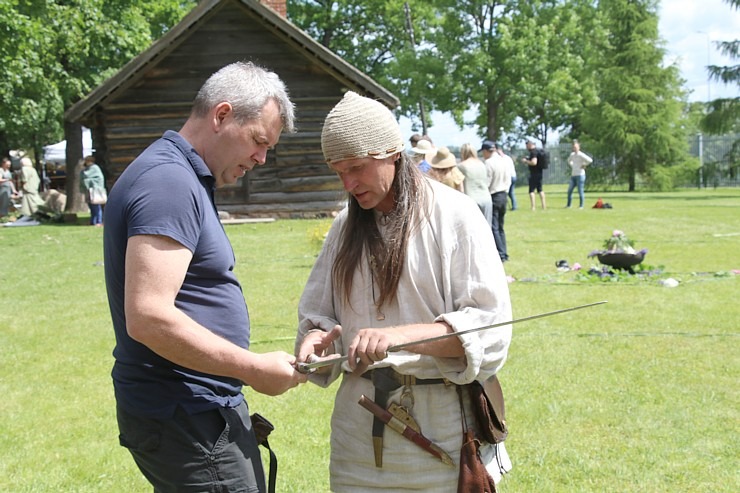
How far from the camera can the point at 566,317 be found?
8406 mm

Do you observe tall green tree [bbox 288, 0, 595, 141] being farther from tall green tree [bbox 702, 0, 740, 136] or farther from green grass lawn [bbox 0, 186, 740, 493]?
green grass lawn [bbox 0, 186, 740, 493]

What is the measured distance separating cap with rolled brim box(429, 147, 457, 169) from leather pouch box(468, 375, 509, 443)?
7465 millimetres

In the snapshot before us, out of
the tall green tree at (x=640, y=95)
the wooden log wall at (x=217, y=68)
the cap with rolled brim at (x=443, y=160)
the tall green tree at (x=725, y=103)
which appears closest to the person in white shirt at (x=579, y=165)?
the wooden log wall at (x=217, y=68)

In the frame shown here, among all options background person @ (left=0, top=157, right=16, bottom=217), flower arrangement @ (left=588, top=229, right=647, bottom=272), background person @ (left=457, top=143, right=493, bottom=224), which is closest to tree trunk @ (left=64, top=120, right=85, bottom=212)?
background person @ (left=0, top=157, right=16, bottom=217)

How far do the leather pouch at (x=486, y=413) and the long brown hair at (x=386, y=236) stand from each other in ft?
1.27

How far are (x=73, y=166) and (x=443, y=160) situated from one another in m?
19.6

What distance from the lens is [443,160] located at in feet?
33.2

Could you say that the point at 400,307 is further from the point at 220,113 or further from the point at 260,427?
the point at 220,113

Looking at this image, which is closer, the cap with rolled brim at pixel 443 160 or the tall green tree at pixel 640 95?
the cap with rolled brim at pixel 443 160

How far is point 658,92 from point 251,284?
33932mm

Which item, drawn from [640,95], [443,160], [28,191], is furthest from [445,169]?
[640,95]

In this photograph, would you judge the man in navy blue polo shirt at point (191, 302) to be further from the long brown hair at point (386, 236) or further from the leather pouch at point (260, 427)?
the long brown hair at point (386, 236)

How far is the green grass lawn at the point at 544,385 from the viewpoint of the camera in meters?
4.74

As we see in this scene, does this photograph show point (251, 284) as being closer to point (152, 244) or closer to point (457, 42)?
point (152, 244)
